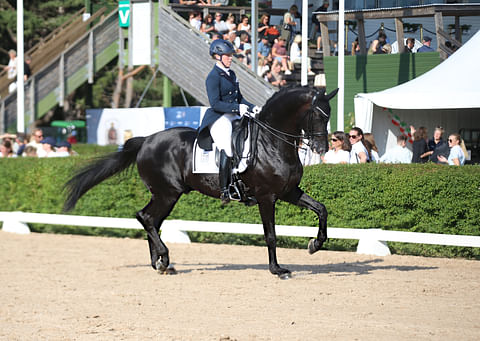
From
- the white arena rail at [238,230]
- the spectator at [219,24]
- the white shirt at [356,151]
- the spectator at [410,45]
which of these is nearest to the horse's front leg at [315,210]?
the white arena rail at [238,230]

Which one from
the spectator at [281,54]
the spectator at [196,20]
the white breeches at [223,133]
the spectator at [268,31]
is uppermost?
the spectator at [196,20]

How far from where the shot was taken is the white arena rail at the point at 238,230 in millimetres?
12109

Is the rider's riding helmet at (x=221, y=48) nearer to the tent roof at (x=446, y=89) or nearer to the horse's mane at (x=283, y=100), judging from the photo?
the horse's mane at (x=283, y=100)

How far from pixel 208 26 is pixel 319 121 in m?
13.9

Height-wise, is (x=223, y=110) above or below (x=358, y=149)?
above

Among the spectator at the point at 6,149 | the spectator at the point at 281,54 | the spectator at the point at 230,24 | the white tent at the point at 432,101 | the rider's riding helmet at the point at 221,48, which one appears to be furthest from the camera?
the spectator at the point at 230,24

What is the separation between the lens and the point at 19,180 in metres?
17.6

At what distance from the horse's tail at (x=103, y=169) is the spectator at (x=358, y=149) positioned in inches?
156

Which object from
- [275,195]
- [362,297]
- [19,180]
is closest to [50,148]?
[19,180]

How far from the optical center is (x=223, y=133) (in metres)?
10.5

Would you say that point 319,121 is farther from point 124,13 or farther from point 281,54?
point 124,13

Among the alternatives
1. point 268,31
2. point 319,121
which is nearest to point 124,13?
point 268,31

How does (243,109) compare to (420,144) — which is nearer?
(243,109)

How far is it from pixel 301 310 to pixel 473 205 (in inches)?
192
